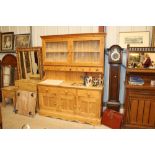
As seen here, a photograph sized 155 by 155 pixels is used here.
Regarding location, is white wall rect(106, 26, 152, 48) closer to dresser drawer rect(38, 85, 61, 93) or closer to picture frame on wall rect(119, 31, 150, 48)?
picture frame on wall rect(119, 31, 150, 48)

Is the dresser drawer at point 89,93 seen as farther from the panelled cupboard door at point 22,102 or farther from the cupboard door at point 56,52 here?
the panelled cupboard door at point 22,102

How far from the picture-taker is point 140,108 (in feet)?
8.56

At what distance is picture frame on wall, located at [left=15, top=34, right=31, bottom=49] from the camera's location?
3.87 meters

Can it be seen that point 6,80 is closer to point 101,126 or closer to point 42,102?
point 42,102

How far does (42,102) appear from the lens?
3379 mm

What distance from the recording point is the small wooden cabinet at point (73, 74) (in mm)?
2957

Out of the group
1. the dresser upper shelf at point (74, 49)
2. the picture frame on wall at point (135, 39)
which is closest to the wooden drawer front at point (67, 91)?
the dresser upper shelf at point (74, 49)

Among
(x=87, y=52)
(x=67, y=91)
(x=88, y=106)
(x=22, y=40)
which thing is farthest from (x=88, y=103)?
(x=22, y=40)

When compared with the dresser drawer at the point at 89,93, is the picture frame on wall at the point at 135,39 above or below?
above

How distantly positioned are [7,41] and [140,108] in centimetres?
376

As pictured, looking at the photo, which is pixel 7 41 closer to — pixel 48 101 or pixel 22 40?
pixel 22 40

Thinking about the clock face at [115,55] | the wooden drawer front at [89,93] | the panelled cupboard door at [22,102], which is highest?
the clock face at [115,55]

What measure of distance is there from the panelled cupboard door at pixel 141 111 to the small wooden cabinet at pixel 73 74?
1.87ft

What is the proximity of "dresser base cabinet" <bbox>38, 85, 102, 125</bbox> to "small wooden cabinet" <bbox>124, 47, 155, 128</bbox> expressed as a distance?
0.55 meters
